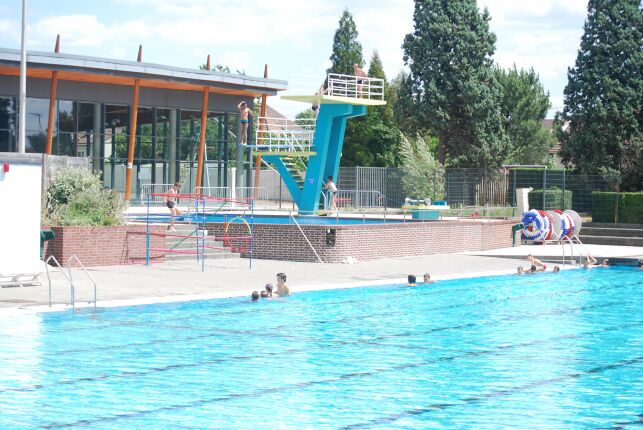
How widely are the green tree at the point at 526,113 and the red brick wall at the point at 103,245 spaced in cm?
4741

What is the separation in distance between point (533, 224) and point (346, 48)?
44.5 metres

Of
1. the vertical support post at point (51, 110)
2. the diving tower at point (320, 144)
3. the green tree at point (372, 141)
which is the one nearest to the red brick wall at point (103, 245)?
the vertical support post at point (51, 110)

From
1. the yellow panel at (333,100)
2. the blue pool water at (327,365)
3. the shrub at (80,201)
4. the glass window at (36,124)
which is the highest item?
the yellow panel at (333,100)

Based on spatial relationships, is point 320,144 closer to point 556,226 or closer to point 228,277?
point 556,226

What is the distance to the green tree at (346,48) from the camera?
76.0 metres

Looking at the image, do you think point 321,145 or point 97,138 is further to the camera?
point 97,138

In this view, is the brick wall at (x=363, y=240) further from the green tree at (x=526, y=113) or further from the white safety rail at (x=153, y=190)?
the green tree at (x=526, y=113)

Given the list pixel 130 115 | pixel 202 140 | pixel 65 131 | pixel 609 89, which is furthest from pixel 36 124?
pixel 609 89

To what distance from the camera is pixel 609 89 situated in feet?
150

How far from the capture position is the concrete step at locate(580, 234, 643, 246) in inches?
1441

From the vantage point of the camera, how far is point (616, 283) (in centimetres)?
2441

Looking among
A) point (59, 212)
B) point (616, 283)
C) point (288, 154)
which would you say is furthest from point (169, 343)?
point (288, 154)

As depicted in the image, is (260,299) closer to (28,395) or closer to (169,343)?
(169,343)

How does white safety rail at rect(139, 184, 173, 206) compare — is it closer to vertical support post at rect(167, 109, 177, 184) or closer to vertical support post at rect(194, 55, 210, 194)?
vertical support post at rect(167, 109, 177, 184)
